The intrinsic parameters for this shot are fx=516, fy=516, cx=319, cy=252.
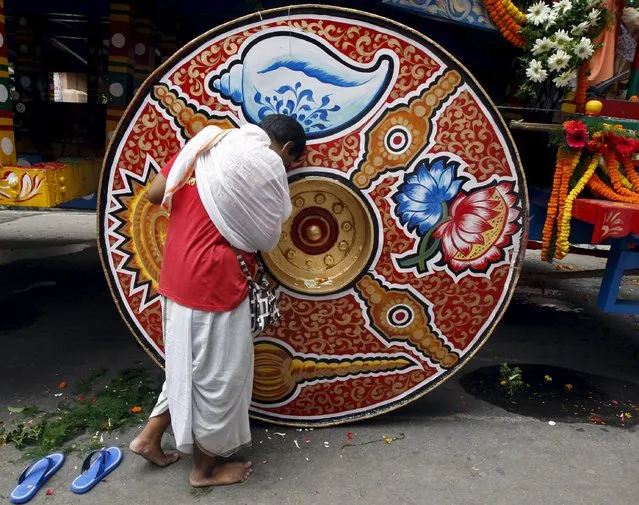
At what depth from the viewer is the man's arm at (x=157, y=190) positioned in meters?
1.94

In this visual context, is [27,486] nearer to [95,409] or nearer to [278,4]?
[95,409]

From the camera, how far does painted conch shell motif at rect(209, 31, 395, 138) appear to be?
6.86 ft

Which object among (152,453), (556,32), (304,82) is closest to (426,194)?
(304,82)

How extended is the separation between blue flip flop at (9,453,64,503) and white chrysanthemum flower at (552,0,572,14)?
3038mm

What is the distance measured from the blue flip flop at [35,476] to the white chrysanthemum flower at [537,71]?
9.21 feet

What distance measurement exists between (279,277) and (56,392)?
148 cm

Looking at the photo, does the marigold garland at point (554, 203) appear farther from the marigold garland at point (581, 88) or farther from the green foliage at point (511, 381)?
the green foliage at point (511, 381)

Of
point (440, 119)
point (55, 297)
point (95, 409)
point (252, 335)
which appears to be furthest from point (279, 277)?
point (55, 297)

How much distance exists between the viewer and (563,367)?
137 inches

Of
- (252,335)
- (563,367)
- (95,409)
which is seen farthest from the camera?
(563,367)

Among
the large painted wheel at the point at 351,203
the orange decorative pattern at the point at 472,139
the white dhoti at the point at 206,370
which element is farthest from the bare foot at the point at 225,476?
the orange decorative pattern at the point at 472,139

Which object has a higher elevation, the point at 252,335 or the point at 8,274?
the point at 252,335

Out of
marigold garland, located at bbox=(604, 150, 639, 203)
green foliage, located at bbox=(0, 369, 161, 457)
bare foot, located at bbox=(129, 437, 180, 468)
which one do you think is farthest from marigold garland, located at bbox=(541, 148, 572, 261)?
green foliage, located at bbox=(0, 369, 161, 457)

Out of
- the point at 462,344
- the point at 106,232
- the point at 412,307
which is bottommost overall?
the point at 462,344
